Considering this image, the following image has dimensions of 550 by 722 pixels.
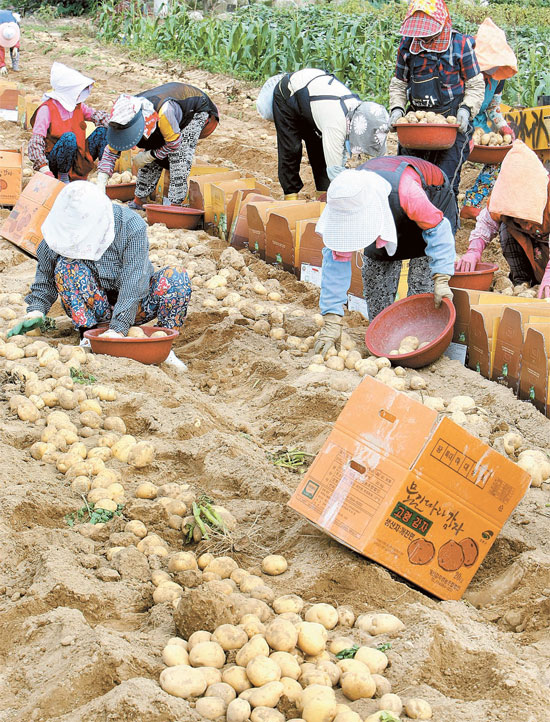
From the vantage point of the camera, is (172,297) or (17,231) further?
(17,231)

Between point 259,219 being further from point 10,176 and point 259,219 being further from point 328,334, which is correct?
point 10,176

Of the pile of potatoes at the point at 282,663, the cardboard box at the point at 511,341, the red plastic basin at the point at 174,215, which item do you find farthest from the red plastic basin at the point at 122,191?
the pile of potatoes at the point at 282,663

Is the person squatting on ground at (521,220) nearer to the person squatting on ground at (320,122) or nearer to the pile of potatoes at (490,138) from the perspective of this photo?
the person squatting on ground at (320,122)

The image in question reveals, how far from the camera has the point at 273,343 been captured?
4.67 m

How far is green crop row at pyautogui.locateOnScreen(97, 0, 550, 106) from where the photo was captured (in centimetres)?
1035

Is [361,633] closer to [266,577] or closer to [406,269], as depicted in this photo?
[266,577]

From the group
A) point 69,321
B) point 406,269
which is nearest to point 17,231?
point 69,321

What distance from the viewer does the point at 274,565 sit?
8.20 feet

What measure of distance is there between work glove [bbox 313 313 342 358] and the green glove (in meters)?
1.43

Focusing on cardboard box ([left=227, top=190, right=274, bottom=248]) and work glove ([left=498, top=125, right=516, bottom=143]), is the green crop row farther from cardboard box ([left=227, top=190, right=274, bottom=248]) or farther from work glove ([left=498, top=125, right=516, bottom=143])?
cardboard box ([left=227, top=190, right=274, bottom=248])

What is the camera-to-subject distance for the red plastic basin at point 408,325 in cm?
428

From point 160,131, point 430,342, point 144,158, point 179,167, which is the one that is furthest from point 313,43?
point 430,342

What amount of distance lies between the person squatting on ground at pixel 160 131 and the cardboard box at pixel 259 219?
0.94m

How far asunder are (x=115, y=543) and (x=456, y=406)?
5.76ft
